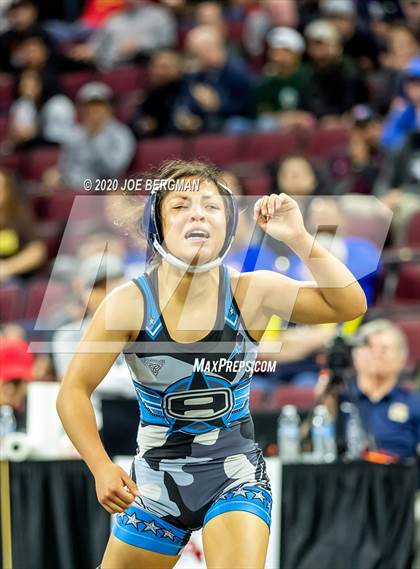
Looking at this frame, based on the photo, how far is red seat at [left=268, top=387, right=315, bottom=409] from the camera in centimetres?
775

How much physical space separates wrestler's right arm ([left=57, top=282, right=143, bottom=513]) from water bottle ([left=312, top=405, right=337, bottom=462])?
83.4 inches

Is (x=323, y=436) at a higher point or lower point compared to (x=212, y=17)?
lower

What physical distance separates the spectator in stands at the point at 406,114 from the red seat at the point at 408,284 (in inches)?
41.3

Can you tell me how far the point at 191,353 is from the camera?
4.52 metres

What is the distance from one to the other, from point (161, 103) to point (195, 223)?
7190 millimetres

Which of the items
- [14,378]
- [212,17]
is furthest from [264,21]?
[14,378]

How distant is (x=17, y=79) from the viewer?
12.8m

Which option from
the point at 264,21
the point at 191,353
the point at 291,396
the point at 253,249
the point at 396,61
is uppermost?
the point at 264,21

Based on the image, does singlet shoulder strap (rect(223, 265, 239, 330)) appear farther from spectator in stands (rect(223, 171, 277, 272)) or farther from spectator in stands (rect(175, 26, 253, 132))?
spectator in stands (rect(175, 26, 253, 132))

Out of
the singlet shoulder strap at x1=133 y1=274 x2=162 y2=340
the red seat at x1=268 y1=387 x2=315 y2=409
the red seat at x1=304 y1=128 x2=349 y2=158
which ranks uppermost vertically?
the red seat at x1=304 y1=128 x2=349 y2=158

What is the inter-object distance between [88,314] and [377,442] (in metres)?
1.70
